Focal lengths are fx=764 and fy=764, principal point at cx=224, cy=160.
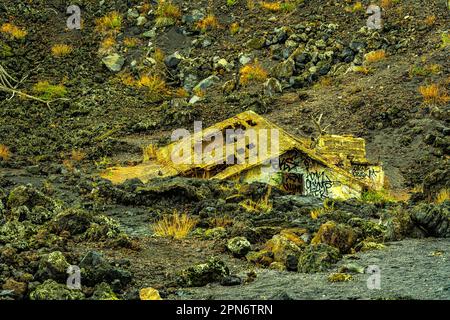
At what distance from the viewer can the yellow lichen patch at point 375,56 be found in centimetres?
2838

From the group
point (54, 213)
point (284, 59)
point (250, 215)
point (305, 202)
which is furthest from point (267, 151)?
point (284, 59)

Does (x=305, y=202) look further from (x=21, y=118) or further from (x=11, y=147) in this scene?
(x=21, y=118)

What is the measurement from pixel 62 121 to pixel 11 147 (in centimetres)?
390

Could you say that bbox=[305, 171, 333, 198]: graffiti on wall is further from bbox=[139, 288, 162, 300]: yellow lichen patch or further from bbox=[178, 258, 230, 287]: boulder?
bbox=[139, 288, 162, 300]: yellow lichen patch

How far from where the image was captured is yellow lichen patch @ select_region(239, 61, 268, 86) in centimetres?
2906

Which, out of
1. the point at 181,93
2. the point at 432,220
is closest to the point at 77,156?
the point at 181,93

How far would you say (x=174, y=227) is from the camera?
10766 mm

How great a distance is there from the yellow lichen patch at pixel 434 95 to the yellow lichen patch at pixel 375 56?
3.47 metres

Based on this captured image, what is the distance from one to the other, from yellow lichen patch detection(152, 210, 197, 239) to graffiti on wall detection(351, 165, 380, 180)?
8.60m

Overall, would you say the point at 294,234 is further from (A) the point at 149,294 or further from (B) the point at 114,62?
(B) the point at 114,62

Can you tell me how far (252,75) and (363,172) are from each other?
1041 centimetres

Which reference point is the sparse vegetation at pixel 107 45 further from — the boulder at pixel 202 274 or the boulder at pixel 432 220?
the boulder at pixel 202 274

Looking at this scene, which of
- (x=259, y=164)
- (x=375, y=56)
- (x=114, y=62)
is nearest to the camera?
(x=259, y=164)
